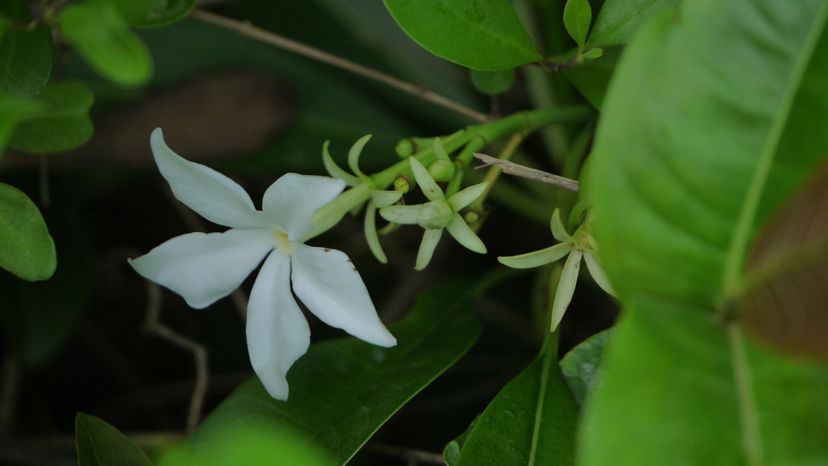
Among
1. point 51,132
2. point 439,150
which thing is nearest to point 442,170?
point 439,150

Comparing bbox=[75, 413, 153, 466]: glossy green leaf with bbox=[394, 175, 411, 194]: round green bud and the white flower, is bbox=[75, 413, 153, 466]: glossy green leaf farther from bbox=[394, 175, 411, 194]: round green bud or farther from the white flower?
bbox=[394, 175, 411, 194]: round green bud

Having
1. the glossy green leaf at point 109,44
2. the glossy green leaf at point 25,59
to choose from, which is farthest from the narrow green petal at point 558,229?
the glossy green leaf at point 25,59

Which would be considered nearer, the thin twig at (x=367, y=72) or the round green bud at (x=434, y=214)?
the round green bud at (x=434, y=214)

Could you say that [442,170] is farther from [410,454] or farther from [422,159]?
[410,454]

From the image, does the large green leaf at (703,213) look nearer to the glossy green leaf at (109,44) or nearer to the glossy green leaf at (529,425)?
the glossy green leaf at (529,425)

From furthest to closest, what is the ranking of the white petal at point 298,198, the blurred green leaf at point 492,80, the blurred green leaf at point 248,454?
the blurred green leaf at point 492,80
the white petal at point 298,198
the blurred green leaf at point 248,454

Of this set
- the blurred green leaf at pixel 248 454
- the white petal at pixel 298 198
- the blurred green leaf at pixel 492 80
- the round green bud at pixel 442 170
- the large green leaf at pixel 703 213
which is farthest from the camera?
the blurred green leaf at pixel 492 80
